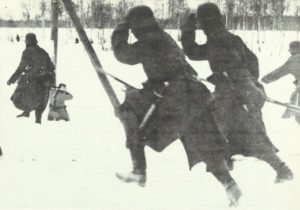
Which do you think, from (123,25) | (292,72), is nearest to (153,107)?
(123,25)

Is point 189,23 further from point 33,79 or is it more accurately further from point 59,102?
point 33,79

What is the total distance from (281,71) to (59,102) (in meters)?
1.56

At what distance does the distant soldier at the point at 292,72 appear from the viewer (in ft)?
11.4

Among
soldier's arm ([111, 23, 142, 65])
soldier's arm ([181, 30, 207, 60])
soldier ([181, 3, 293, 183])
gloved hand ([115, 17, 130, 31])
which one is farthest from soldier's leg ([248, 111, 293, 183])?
gloved hand ([115, 17, 130, 31])

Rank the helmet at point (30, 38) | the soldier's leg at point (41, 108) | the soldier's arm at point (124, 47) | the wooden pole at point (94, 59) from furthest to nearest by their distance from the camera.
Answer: the soldier's leg at point (41, 108)
the helmet at point (30, 38)
the wooden pole at point (94, 59)
the soldier's arm at point (124, 47)

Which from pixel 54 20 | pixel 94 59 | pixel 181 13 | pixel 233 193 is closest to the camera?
pixel 233 193

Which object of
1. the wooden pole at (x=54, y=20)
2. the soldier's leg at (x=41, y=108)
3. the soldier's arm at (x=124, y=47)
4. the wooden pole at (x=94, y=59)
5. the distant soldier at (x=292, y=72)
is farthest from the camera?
the soldier's leg at (x=41, y=108)

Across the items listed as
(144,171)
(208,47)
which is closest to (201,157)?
(144,171)

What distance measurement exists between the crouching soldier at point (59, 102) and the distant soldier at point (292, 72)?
139 centimetres

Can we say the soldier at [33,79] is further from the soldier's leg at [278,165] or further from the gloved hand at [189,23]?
the soldier's leg at [278,165]

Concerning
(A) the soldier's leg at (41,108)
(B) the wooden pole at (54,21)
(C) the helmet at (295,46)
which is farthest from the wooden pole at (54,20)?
(C) the helmet at (295,46)

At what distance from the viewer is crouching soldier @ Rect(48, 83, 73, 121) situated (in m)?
3.88

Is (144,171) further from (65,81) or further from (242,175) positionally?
(65,81)

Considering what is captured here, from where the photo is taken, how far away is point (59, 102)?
155 inches
